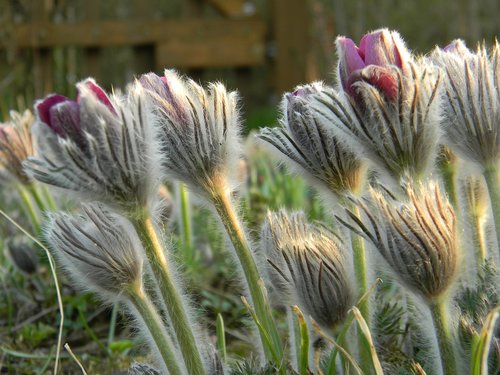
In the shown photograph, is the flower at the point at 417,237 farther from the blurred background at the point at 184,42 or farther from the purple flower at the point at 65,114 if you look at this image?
the blurred background at the point at 184,42

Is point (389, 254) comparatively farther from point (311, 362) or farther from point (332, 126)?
point (311, 362)

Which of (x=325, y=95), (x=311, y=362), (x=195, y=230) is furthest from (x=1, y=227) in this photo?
(x=325, y=95)

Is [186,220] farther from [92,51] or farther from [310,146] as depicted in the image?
[92,51]

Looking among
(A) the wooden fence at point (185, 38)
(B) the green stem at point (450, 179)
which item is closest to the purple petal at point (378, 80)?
(B) the green stem at point (450, 179)

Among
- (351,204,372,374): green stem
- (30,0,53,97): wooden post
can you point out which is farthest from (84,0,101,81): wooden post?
(351,204,372,374): green stem

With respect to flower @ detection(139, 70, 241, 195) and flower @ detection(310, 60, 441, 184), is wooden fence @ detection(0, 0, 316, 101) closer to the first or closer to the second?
flower @ detection(139, 70, 241, 195)

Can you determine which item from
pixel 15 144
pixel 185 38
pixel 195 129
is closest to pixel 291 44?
pixel 185 38
